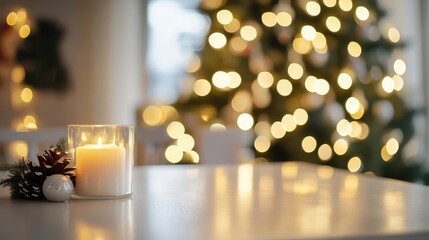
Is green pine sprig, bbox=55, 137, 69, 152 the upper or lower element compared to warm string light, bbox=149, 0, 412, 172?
lower

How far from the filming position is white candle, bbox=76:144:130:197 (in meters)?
0.91

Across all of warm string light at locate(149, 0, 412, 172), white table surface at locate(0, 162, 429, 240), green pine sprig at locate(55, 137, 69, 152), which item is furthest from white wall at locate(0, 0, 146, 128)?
green pine sprig at locate(55, 137, 69, 152)

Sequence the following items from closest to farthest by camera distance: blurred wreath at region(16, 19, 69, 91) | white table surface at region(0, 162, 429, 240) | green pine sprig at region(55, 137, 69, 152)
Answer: white table surface at region(0, 162, 429, 240) → green pine sprig at region(55, 137, 69, 152) → blurred wreath at region(16, 19, 69, 91)

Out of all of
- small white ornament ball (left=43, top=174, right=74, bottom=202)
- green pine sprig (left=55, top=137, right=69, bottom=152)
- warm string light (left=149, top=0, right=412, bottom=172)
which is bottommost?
small white ornament ball (left=43, top=174, right=74, bottom=202)

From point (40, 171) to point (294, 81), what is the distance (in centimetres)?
229

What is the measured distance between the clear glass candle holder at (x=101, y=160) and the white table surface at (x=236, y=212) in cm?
2

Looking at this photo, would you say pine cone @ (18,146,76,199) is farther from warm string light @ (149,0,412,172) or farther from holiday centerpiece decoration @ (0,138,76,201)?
warm string light @ (149,0,412,172)

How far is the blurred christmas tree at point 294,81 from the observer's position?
10.1 ft

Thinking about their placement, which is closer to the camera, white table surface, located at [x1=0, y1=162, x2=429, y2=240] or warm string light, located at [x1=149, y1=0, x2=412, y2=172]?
white table surface, located at [x1=0, y1=162, x2=429, y2=240]

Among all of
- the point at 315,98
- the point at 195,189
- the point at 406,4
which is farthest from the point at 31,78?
the point at 195,189

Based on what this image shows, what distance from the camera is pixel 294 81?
3.09 m

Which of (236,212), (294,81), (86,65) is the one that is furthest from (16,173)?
(86,65)

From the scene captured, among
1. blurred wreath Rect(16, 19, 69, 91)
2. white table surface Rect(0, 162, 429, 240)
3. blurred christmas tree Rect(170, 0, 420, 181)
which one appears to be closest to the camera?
white table surface Rect(0, 162, 429, 240)

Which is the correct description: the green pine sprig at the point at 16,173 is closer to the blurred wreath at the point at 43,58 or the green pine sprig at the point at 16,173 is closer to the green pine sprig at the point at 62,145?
the green pine sprig at the point at 62,145
